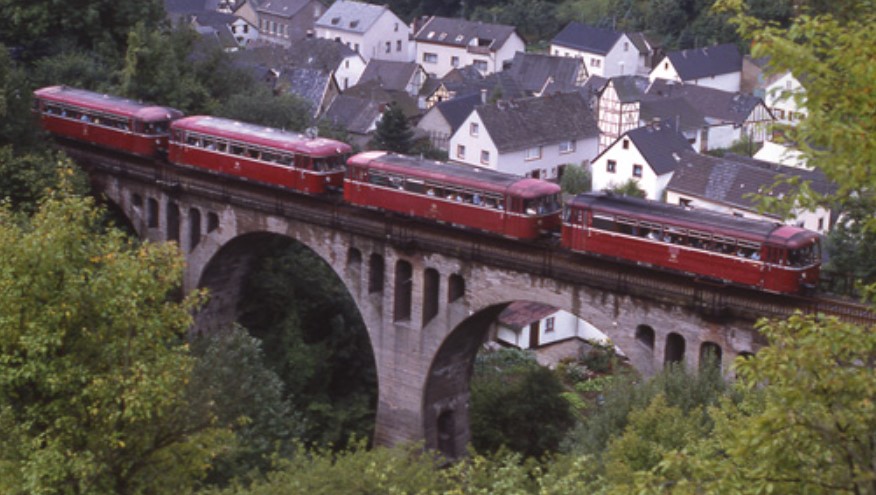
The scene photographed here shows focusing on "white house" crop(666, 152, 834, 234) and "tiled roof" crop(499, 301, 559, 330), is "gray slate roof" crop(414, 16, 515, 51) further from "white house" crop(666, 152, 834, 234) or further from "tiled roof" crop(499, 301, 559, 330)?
"tiled roof" crop(499, 301, 559, 330)

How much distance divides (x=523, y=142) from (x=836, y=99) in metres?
65.2

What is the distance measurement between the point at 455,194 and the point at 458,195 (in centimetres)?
10

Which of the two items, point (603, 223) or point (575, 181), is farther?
point (575, 181)

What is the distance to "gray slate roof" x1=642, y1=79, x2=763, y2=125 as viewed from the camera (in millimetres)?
89750

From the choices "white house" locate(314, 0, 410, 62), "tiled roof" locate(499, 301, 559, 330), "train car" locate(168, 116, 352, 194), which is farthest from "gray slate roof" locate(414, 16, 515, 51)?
"train car" locate(168, 116, 352, 194)

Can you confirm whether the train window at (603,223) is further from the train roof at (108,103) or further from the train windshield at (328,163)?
the train roof at (108,103)

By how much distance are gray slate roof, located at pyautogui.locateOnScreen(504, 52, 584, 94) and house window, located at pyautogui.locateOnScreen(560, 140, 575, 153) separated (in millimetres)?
19654

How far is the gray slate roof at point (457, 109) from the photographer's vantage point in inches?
3312

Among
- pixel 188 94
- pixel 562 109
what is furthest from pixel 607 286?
pixel 562 109

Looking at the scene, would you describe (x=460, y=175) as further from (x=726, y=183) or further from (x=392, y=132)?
(x=392, y=132)

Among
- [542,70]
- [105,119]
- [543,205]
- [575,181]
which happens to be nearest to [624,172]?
[575,181]

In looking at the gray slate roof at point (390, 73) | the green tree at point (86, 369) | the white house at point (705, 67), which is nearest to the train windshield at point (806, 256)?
the green tree at point (86, 369)

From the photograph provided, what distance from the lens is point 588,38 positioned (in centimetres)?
11075

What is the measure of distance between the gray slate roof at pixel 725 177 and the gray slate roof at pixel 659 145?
309 centimetres
